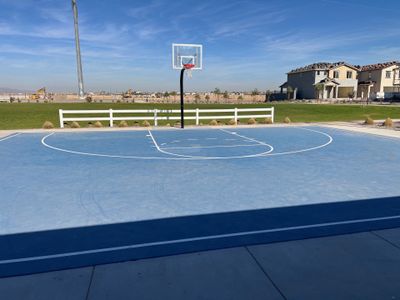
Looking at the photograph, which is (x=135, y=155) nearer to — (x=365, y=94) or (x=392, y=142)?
(x=392, y=142)

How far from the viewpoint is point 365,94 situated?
78.4 meters

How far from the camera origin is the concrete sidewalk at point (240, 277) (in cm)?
355

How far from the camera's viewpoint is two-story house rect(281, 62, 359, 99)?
7478 centimetres

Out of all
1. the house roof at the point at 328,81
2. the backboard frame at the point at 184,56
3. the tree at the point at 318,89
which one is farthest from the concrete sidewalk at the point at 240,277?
the house roof at the point at 328,81

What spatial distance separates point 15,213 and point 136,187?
2.77 metres

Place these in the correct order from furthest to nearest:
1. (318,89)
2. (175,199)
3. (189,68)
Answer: (318,89), (189,68), (175,199)

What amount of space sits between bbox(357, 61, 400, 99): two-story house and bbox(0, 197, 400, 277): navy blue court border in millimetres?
76594

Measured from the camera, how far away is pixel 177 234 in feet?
16.9

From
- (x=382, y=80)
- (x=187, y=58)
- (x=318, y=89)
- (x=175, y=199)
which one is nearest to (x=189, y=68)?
(x=187, y=58)

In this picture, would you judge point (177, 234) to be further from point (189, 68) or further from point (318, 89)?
point (318, 89)

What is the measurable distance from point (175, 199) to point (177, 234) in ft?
6.14

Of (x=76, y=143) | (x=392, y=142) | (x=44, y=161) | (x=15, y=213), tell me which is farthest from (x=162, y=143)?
(x=392, y=142)

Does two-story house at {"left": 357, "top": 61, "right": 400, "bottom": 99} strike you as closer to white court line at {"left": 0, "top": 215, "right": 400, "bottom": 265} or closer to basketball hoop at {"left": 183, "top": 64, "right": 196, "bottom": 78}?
basketball hoop at {"left": 183, "top": 64, "right": 196, "bottom": 78}

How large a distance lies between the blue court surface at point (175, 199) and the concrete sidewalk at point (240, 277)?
32cm
